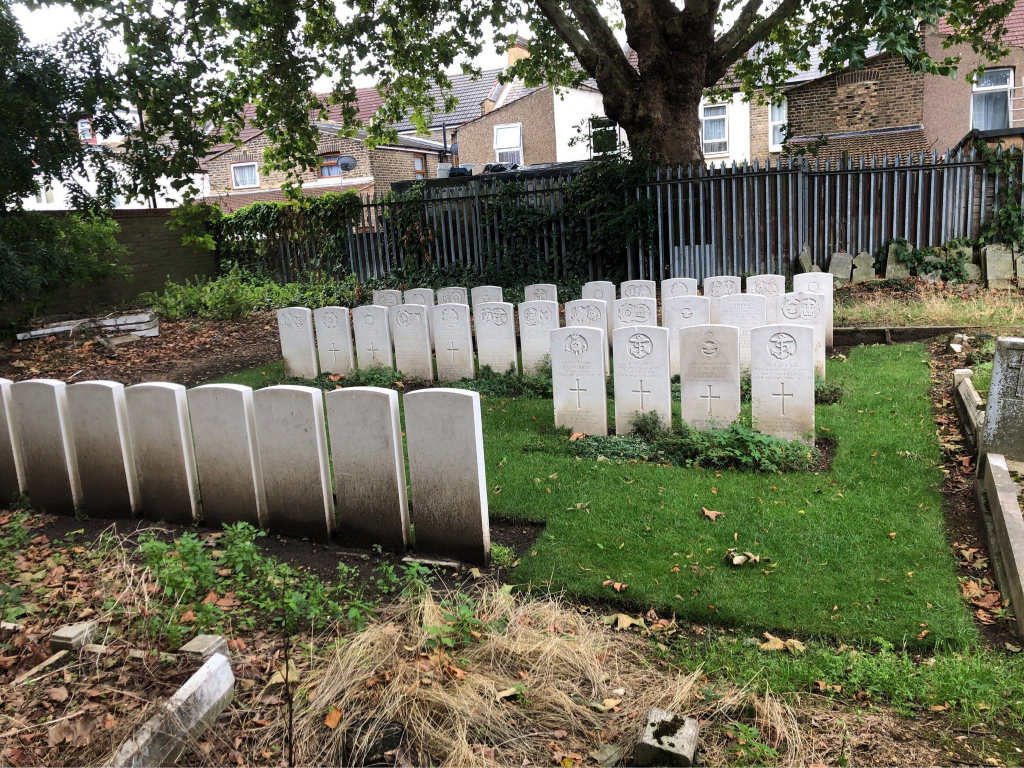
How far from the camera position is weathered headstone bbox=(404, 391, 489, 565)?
4.65 meters

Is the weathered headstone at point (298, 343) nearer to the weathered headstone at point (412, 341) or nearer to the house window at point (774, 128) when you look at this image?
the weathered headstone at point (412, 341)

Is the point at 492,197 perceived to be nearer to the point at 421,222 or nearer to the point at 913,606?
the point at 421,222

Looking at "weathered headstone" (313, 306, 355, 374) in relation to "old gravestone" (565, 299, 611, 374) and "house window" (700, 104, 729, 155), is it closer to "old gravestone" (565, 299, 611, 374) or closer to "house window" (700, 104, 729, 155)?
"old gravestone" (565, 299, 611, 374)

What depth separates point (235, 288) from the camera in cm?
1549

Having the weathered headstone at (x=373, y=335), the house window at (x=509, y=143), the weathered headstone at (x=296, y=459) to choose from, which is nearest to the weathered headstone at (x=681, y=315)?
the weathered headstone at (x=373, y=335)

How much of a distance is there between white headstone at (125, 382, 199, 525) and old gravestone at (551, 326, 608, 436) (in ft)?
10.9

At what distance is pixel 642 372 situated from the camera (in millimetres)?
6918

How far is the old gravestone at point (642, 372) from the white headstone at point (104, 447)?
4.10 metres

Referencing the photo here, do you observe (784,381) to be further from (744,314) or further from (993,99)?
(993,99)

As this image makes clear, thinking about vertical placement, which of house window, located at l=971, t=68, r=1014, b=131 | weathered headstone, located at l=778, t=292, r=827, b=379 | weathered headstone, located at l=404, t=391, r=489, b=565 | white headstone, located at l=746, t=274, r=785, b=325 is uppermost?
house window, located at l=971, t=68, r=1014, b=131

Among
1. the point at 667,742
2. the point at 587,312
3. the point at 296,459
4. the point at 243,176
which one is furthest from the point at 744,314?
the point at 243,176

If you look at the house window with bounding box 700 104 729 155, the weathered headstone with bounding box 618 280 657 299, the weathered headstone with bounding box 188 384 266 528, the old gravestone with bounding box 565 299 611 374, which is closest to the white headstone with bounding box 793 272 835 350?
the weathered headstone with bounding box 618 280 657 299

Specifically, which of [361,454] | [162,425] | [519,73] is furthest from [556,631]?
[519,73]

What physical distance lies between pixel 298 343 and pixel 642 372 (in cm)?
516
